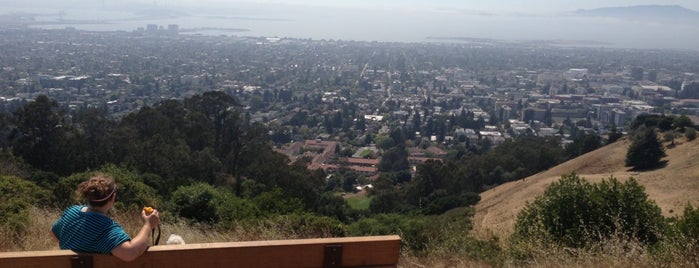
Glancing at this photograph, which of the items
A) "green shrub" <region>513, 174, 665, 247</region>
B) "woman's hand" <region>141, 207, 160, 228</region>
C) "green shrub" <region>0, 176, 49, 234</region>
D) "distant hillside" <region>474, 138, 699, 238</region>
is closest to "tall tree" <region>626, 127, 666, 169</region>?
"distant hillside" <region>474, 138, 699, 238</region>

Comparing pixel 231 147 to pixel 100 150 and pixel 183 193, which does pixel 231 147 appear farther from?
pixel 183 193

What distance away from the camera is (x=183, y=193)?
314 inches

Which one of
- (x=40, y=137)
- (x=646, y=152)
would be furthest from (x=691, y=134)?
(x=40, y=137)

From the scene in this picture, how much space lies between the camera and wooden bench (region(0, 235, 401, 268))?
2.14 metres

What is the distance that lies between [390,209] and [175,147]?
7032 mm

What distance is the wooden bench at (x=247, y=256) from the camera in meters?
2.14

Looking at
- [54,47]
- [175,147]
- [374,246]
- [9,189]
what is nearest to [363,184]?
[175,147]

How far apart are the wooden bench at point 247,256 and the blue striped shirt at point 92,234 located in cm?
4

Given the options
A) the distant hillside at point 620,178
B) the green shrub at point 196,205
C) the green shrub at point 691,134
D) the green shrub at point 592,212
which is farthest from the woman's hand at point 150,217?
the green shrub at point 691,134

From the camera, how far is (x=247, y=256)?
91.8 inches

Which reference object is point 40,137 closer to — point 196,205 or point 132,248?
point 196,205

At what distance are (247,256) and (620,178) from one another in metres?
15.3

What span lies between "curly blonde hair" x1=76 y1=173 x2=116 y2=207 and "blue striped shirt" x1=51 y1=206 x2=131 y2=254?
6 centimetres

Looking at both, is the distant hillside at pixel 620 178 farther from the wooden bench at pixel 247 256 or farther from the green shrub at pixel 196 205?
the wooden bench at pixel 247 256
